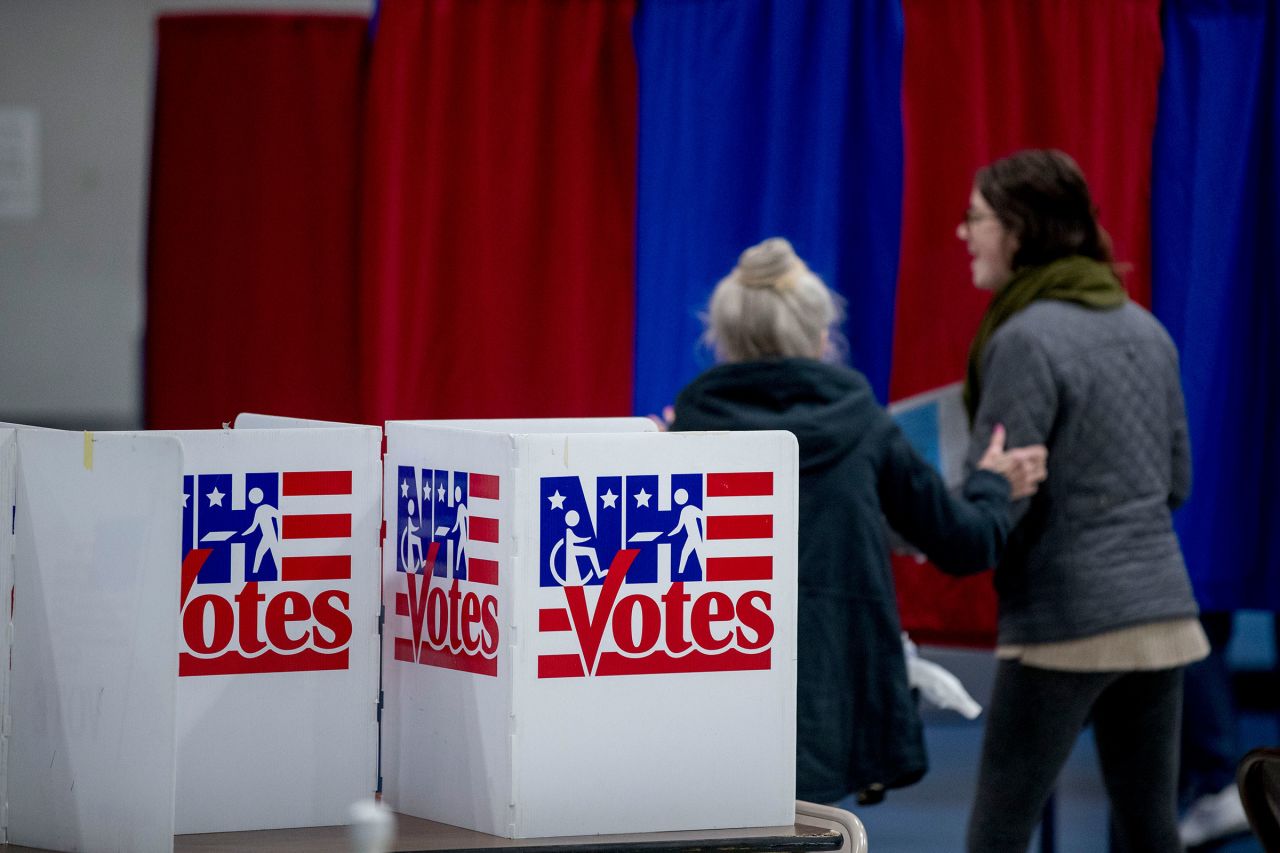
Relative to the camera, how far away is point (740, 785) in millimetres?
1254

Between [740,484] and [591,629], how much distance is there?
0.17 m

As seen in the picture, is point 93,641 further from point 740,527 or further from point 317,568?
point 740,527

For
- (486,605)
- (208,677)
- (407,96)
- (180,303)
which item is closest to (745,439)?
(486,605)

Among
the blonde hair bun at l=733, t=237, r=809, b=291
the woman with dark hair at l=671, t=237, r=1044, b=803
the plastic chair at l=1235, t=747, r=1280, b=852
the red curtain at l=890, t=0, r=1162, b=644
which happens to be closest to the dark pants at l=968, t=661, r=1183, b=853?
the woman with dark hair at l=671, t=237, r=1044, b=803

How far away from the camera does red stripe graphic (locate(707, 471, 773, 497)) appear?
1.24m

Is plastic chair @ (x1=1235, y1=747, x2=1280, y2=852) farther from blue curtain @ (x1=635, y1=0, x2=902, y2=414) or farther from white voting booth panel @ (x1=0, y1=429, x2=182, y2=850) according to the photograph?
blue curtain @ (x1=635, y1=0, x2=902, y2=414)

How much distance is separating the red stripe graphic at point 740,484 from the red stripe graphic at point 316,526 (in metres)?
0.30

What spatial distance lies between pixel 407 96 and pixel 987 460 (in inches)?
59.5

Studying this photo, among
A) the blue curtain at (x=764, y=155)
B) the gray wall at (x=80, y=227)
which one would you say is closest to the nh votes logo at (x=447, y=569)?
the blue curtain at (x=764, y=155)

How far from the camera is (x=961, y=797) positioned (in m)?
3.87

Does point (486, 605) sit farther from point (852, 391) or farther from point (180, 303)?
point (180, 303)

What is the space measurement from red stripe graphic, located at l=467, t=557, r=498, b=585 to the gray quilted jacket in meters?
1.08

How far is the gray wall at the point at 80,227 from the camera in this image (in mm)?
3807

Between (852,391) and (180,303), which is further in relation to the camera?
(180,303)
